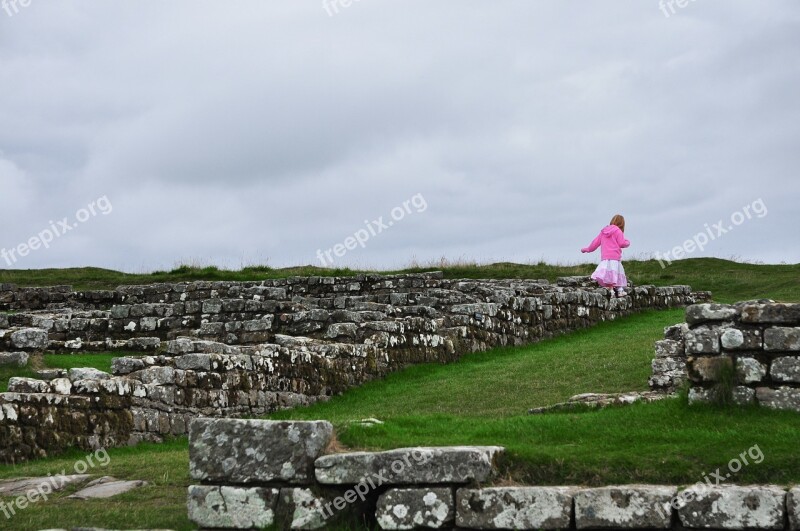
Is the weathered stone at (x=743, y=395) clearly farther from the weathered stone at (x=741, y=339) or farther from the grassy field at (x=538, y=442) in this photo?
the weathered stone at (x=741, y=339)

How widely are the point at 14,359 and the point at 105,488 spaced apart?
23.8 feet

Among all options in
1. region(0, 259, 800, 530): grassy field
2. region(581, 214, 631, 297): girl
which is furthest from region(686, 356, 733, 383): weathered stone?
region(581, 214, 631, 297): girl

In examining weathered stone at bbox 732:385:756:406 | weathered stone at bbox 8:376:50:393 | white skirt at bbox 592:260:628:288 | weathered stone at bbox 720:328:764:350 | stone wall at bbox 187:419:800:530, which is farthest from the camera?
white skirt at bbox 592:260:628:288

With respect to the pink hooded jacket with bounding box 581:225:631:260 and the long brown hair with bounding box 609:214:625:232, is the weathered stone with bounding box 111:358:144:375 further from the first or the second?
the long brown hair with bounding box 609:214:625:232

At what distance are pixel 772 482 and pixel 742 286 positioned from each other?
2793cm

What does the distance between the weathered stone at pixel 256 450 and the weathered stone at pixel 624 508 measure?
2715 millimetres

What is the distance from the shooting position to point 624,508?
325 inches

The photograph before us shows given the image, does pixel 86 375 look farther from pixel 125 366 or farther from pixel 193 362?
pixel 193 362

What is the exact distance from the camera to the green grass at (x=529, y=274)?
35.9m

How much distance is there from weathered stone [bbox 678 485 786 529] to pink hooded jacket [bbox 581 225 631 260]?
1763cm

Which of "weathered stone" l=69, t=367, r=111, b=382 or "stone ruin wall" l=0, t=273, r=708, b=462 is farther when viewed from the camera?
"weathered stone" l=69, t=367, r=111, b=382

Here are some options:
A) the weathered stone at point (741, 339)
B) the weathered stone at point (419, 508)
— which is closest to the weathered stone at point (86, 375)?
the weathered stone at point (419, 508)

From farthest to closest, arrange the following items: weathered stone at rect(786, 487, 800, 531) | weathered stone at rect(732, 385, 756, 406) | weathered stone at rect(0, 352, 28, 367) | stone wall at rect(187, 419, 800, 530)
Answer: weathered stone at rect(0, 352, 28, 367) < weathered stone at rect(732, 385, 756, 406) < stone wall at rect(187, 419, 800, 530) < weathered stone at rect(786, 487, 800, 531)

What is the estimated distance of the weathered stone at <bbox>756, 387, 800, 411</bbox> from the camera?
34.1 ft
